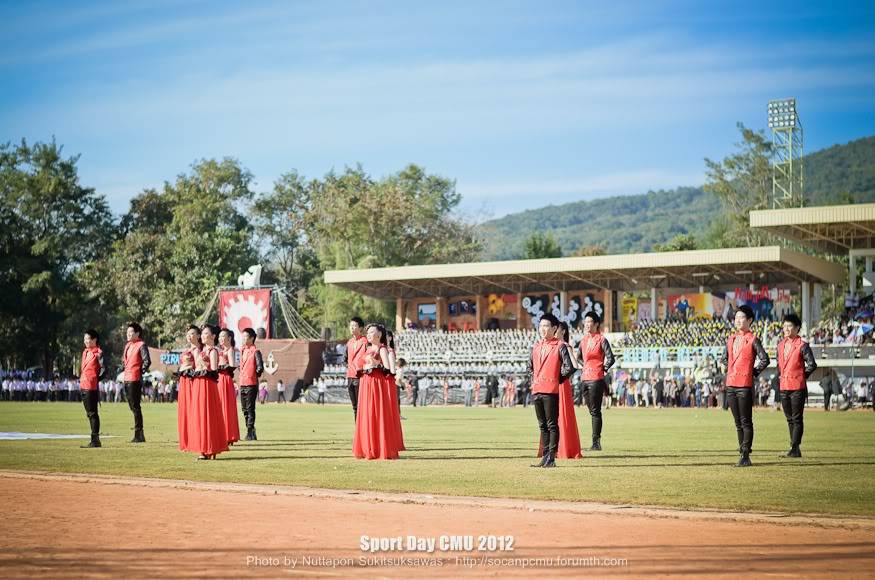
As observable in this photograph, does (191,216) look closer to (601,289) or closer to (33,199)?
(33,199)

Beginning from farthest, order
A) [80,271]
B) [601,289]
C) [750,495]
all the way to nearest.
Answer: [80,271] → [601,289] → [750,495]

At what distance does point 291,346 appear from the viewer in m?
61.1

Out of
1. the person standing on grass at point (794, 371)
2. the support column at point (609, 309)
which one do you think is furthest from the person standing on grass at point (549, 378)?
the support column at point (609, 309)

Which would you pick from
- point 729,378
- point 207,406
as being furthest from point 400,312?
point 729,378

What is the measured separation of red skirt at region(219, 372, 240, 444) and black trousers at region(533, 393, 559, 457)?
21.7ft

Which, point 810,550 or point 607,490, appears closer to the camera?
point 810,550

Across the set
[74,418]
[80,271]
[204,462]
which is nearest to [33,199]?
[80,271]

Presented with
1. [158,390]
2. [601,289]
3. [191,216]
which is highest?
[191,216]

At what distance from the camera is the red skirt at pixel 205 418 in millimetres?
17078

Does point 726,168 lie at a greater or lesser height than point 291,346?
greater

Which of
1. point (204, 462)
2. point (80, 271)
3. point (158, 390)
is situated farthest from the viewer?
point (80, 271)

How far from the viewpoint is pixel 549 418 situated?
15242mm

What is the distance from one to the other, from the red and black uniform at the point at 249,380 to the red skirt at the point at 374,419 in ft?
16.2

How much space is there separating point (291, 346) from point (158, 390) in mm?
7537
